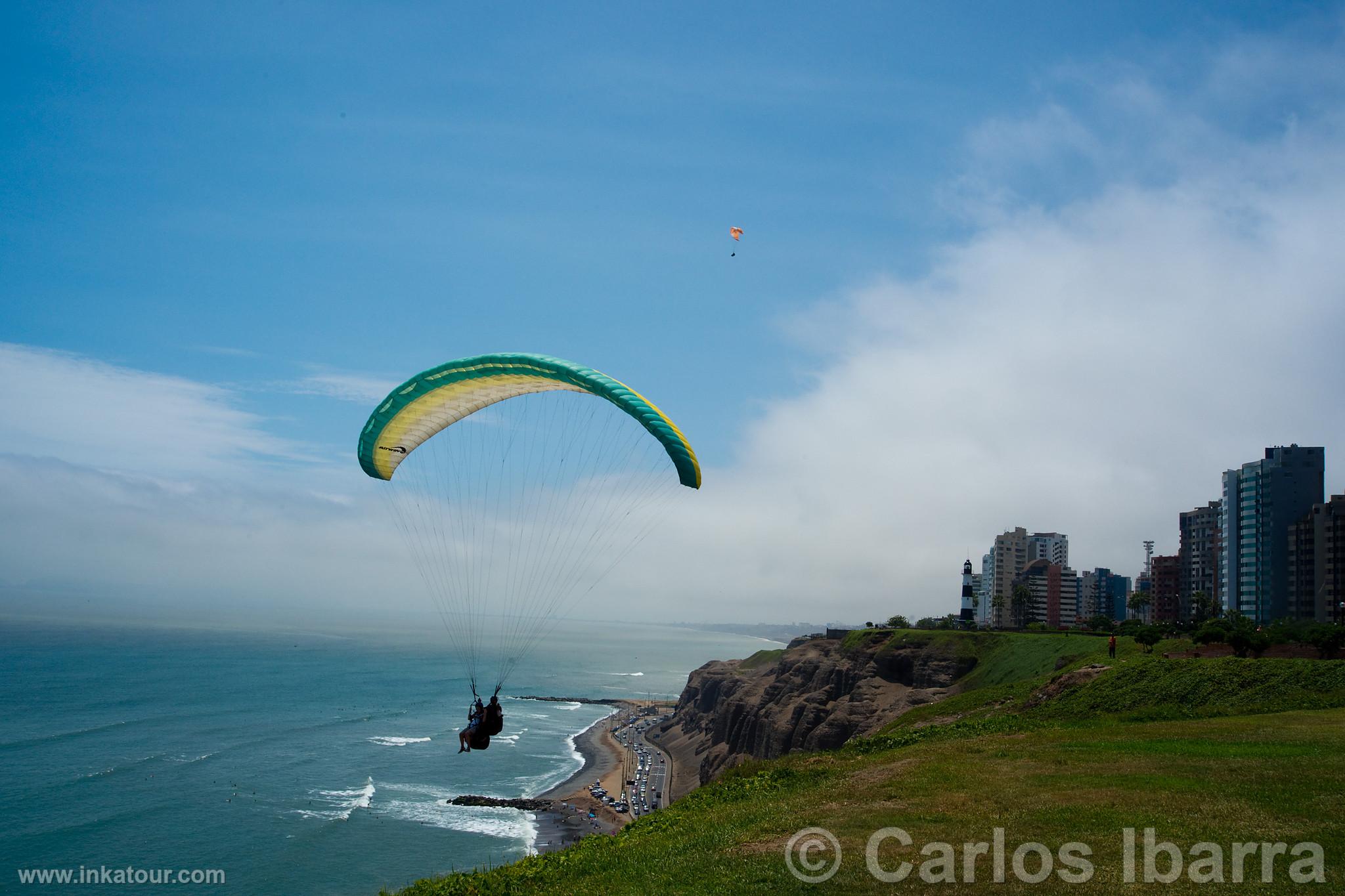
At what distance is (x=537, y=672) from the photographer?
149500mm

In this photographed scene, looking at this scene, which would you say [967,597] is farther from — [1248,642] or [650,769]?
[1248,642]

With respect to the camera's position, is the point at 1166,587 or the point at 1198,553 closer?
the point at 1198,553

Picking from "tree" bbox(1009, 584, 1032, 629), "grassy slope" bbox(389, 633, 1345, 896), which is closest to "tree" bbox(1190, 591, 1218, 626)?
"tree" bbox(1009, 584, 1032, 629)

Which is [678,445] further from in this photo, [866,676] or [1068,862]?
[866,676]

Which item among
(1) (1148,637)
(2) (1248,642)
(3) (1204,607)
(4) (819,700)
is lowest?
(4) (819,700)

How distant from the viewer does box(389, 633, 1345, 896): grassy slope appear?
10047 mm

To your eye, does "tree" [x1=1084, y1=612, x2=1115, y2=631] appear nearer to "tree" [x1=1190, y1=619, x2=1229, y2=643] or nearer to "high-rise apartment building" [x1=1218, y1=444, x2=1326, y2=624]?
"high-rise apartment building" [x1=1218, y1=444, x2=1326, y2=624]

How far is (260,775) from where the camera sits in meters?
52.0

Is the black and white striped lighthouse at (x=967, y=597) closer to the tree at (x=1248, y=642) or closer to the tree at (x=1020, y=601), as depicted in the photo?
the tree at (x=1020, y=601)

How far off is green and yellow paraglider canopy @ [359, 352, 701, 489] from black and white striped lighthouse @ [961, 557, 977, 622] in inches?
2327

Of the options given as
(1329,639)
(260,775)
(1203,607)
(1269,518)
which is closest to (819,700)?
(1329,639)

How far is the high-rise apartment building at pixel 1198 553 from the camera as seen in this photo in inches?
4008

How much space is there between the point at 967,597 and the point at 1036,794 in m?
64.4

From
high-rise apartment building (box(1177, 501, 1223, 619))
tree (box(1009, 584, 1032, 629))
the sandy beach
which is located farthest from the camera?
high-rise apartment building (box(1177, 501, 1223, 619))
